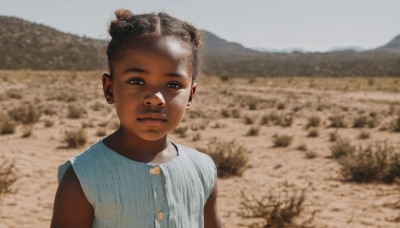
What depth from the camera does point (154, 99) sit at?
1713 millimetres

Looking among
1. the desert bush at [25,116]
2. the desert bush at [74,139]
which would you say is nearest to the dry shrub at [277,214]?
the desert bush at [74,139]

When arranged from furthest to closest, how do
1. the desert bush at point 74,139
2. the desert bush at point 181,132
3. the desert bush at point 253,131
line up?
1. the desert bush at point 253,131
2. the desert bush at point 181,132
3. the desert bush at point 74,139

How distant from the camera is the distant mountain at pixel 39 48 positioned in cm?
7119

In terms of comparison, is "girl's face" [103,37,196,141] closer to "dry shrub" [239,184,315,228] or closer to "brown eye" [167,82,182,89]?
"brown eye" [167,82,182,89]

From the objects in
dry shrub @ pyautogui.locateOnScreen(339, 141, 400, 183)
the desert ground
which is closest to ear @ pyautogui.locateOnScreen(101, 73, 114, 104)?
the desert ground

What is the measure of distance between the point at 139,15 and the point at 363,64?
89670mm

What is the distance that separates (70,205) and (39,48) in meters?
81.6

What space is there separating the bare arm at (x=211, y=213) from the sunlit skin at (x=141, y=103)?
13.9 inches

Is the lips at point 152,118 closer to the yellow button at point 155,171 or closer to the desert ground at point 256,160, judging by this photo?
the yellow button at point 155,171

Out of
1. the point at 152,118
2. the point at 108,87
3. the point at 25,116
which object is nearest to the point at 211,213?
the point at 152,118

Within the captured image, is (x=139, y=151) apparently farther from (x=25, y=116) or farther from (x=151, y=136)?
(x=25, y=116)

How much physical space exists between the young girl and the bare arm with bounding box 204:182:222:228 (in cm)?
17

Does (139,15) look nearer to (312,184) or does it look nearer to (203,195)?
(203,195)

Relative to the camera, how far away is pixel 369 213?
292 inches
